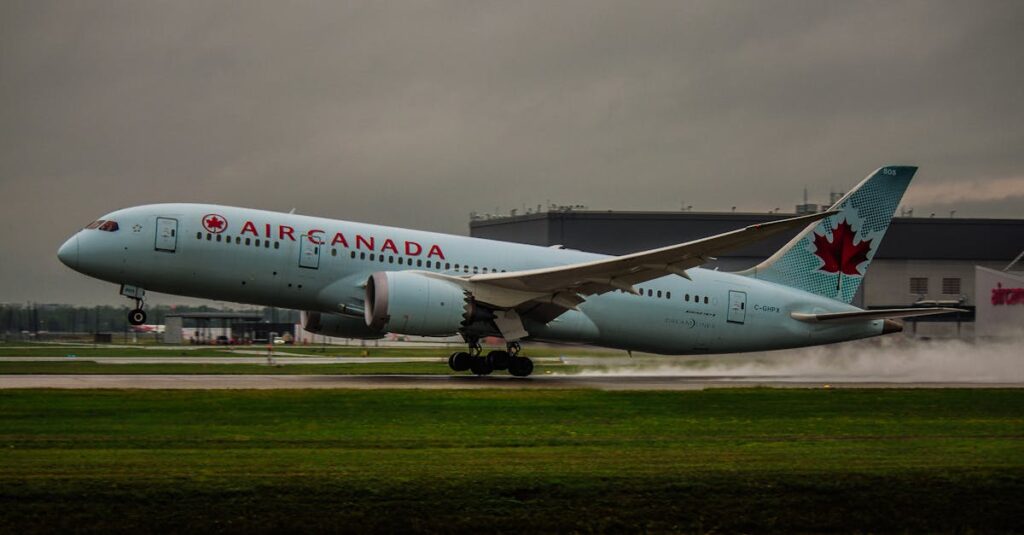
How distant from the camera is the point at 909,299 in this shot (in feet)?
262

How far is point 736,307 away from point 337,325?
13.1 m

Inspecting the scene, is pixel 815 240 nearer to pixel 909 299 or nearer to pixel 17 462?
pixel 17 462

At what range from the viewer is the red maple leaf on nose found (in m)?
37.8

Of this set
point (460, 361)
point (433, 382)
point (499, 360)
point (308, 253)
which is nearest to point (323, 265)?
point (308, 253)

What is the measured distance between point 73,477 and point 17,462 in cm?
141

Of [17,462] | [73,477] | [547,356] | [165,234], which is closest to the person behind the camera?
[73,477]

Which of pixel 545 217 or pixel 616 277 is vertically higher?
pixel 545 217

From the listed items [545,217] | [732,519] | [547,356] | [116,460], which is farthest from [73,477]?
[545,217]

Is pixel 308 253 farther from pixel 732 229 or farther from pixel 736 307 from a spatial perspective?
pixel 732 229

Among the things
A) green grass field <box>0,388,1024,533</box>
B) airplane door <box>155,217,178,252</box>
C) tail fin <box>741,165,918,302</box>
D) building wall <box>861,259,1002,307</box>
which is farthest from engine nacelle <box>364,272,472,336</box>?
building wall <box>861,259,1002,307</box>

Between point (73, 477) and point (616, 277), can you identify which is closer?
point (73, 477)

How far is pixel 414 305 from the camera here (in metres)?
30.5

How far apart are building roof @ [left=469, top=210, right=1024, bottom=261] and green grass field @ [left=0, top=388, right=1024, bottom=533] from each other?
60.1m

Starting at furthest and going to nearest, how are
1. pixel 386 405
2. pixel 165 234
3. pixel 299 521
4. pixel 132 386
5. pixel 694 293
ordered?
pixel 694 293
pixel 165 234
pixel 132 386
pixel 386 405
pixel 299 521
